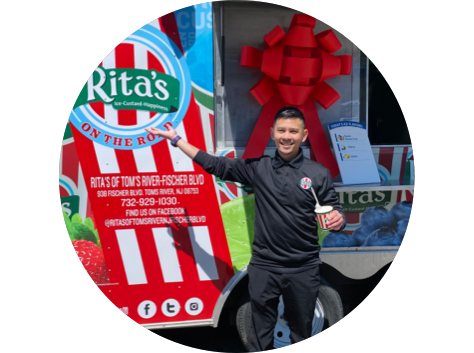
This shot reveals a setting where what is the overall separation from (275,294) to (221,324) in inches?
36.0

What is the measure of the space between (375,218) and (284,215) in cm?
92

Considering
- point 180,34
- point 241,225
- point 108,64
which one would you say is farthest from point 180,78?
point 241,225

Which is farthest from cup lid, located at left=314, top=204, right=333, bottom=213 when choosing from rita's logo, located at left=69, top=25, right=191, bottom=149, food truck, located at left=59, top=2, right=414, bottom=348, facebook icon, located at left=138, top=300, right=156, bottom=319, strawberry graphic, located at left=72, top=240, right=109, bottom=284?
strawberry graphic, located at left=72, top=240, right=109, bottom=284

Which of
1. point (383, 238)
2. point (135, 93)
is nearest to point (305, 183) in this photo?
point (383, 238)

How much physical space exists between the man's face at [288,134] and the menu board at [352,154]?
1.83 ft

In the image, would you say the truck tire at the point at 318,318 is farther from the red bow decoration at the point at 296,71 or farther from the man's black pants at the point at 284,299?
the red bow decoration at the point at 296,71

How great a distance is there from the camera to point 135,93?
3051mm

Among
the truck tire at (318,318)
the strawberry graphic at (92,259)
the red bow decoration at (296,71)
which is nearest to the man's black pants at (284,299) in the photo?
the truck tire at (318,318)

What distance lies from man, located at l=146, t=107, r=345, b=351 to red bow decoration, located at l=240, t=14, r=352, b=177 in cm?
37

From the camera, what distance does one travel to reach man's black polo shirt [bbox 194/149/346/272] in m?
2.80

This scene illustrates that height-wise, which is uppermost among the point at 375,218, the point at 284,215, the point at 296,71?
the point at 296,71

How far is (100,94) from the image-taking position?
119 inches

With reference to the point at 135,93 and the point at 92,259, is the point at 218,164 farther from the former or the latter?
the point at 92,259

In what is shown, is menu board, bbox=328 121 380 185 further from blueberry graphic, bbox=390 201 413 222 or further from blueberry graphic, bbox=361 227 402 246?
blueberry graphic, bbox=361 227 402 246
